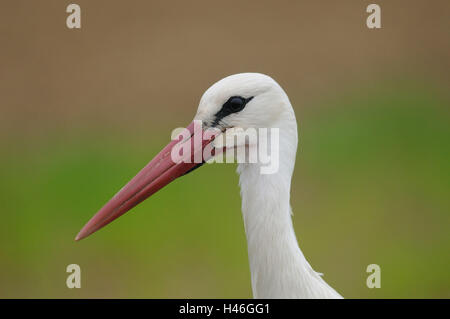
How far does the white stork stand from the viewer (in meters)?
1.24

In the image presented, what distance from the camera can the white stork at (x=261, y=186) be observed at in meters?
1.24

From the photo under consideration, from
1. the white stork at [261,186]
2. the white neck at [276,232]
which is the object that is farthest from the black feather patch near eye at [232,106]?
the white neck at [276,232]

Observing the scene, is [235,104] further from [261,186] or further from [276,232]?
[276,232]

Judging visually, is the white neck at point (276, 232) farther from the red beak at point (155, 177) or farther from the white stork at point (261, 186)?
the red beak at point (155, 177)

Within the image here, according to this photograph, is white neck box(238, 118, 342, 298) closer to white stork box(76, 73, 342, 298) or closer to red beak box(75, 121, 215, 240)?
white stork box(76, 73, 342, 298)

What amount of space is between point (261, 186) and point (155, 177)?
25 centimetres

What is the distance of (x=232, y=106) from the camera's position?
4.22 feet

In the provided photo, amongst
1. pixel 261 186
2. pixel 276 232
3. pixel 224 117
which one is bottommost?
pixel 276 232

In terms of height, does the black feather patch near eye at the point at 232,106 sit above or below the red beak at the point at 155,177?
above

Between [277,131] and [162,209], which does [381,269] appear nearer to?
[162,209]

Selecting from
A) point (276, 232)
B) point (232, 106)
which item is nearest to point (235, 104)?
A: point (232, 106)

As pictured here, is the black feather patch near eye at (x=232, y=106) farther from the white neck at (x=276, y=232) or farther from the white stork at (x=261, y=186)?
the white neck at (x=276, y=232)

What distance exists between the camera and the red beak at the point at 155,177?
1.30 m

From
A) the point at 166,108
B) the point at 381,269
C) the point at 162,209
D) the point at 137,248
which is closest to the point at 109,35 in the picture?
the point at 166,108
